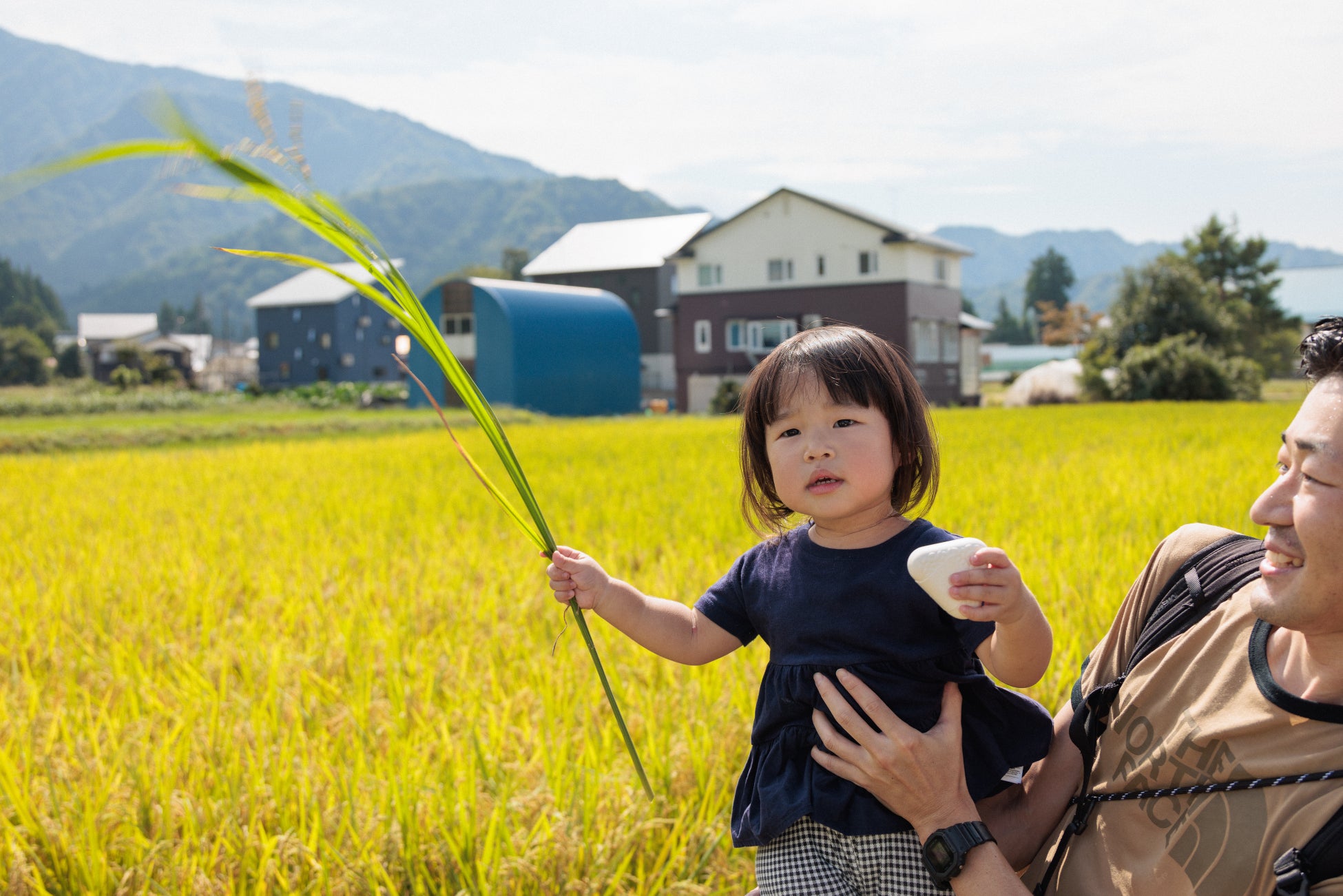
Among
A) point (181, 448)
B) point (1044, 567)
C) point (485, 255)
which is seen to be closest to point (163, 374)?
point (181, 448)

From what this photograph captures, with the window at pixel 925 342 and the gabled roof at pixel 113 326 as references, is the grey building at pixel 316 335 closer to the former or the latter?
the window at pixel 925 342

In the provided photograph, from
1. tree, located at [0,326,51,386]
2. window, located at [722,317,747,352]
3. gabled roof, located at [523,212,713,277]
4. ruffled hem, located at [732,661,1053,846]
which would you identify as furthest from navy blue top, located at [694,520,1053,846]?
tree, located at [0,326,51,386]

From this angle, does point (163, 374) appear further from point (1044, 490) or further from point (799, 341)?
point (799, 341)

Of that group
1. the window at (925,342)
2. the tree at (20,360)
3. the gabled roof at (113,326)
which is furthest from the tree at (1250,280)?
the gabled roof at (113,326)

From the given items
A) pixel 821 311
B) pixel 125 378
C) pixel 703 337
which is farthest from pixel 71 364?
pixel 821 311

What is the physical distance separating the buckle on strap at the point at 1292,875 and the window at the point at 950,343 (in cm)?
2932

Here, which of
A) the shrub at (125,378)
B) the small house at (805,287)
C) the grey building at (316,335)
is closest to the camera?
the small house at (805,287)

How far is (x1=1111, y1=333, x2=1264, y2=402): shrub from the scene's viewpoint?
21.5 m

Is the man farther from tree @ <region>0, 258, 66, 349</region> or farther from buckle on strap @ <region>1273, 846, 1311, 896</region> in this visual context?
tree @ <region>0, 258, 66, 349</region>

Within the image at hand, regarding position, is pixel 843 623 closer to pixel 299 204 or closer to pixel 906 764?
pixel 906 764

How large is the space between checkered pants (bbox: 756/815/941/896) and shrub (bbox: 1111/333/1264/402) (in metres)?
23.0

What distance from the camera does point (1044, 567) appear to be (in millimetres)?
3732

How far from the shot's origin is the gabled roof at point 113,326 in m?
82.4

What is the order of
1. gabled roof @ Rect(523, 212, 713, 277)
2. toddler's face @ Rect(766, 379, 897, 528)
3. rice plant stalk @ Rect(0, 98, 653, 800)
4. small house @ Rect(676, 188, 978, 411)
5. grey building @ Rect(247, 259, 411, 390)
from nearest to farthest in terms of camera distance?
1. rice plant stalk @ Rect(0, 98, 653, 800)
2. toddler's face @ Rect(766, 379, 897, 528)
3. small house @ Rect(676, 188, 978, 411)
4. gabled roof @ Rect(523, 212, 713, 277)
5. grey building @ Rect(247, 259, 411, 390)
